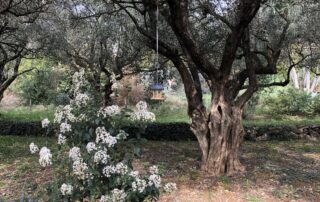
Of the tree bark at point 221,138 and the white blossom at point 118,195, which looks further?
the tree bark at point 221,138

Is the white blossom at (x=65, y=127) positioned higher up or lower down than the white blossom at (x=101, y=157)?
higher up

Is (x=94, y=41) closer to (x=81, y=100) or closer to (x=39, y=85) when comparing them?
(x=81, y=100)

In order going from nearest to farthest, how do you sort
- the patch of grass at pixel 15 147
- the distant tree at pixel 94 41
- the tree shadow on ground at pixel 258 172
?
1. the tree shadow on ground at pixel 258 172
2. the patch of grass at pixel 15 147
3. the distant tree at pixel 94 41

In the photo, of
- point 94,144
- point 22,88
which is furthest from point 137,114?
point 22,88

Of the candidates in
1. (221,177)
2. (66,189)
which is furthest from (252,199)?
(66,189)

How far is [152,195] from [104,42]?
7.88m

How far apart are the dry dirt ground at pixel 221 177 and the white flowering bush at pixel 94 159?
6.81ft

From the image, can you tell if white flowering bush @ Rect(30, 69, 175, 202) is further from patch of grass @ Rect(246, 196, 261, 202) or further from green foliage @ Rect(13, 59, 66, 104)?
green foliage @ Rect(13, 59, 66, 104)

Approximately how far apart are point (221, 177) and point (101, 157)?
4152 mm

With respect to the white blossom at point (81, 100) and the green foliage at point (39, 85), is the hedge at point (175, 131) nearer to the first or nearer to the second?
the green foliage at point (39, 85)

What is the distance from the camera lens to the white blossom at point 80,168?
11.7 ft

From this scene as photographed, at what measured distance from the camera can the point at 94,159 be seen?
357 centimetres

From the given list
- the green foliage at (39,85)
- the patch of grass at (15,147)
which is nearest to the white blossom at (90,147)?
the patch of grass at (15,147)

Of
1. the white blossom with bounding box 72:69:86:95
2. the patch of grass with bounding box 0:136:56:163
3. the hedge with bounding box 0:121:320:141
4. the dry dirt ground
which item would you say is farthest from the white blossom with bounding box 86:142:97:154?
the hedge with bounding box 0:121:320:141
